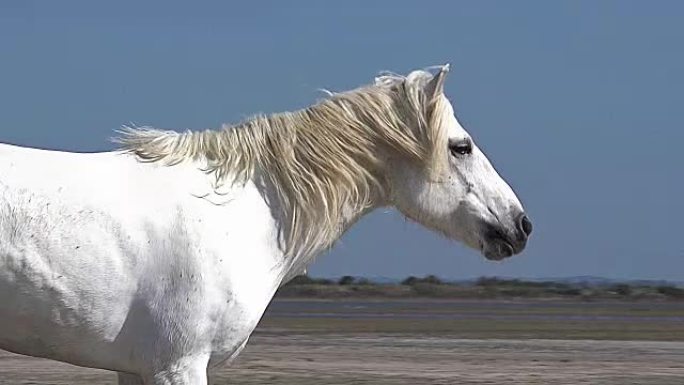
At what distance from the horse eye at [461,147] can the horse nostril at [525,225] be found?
372mm

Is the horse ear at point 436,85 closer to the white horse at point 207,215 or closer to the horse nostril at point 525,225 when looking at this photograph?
the white horse at point 207,215

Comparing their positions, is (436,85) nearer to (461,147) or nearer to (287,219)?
(461,147)

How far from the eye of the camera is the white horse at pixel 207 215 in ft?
14.4

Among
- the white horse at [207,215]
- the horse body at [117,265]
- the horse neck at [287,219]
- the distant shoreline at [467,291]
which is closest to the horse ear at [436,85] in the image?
the white horse at [207,215]

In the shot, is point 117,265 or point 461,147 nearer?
point 117,265

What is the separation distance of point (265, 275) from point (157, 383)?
2.03ft

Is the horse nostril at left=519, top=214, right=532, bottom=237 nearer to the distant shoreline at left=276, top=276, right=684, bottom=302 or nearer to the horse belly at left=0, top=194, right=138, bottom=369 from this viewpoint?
the horse belly at left=0, top=194, right=138, bottom=369

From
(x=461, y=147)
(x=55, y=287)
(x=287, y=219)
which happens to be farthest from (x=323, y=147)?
(x=55, y=287)

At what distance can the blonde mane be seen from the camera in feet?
16.4

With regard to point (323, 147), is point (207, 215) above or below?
below

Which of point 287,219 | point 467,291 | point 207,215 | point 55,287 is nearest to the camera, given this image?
point 55,287

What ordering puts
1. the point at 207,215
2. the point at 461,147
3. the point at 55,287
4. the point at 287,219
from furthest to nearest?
the point at 461,147 → the point at 287,219 → the point at 207,215 → the point at 55,287

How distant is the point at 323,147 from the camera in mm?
5141

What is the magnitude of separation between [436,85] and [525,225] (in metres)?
0.74
